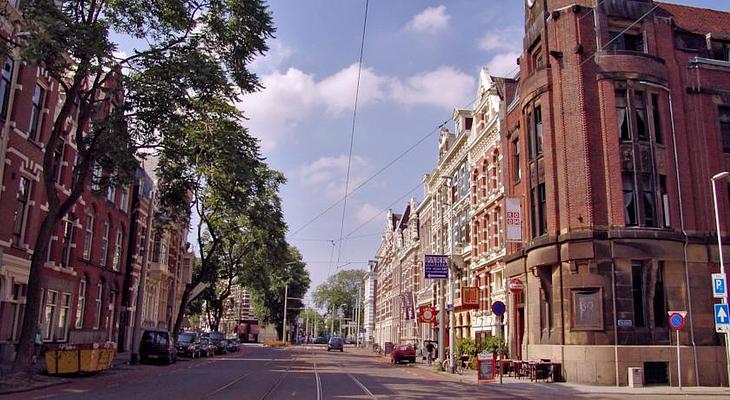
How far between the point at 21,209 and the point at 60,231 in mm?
4706

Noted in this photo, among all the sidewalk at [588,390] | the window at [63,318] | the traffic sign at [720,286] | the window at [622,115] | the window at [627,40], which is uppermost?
the window at [627,40]

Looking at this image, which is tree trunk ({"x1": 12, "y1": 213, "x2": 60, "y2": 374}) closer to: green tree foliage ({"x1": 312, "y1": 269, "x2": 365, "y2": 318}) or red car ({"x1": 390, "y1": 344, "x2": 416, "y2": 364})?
red car ({"x1": 390, "y1": 344, "x2": 416, "y2": 364})

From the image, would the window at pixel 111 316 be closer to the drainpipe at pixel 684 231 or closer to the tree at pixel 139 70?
the tree at pixel 139 70

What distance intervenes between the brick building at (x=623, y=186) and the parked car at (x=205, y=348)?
26.3 meters

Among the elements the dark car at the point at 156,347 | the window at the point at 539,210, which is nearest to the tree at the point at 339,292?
the dark car at the point at 156,347

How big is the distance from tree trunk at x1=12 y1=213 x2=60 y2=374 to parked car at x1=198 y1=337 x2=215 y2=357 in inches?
1027

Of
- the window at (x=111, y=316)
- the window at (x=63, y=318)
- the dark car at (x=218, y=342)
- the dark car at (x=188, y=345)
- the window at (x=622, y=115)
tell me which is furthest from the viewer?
the dark car at (x=218, y=342)

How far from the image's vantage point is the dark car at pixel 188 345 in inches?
1603

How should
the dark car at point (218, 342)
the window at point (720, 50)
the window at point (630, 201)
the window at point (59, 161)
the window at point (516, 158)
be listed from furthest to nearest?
the dark car at point (218, 342), the window at point (516, 158), the window at point (59, 161), the window at point (720, 50), the window at point (630, 201)

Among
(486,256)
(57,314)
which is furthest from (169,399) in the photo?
(486,256)

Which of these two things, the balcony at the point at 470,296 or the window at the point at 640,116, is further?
the balcony at the point at 470,296

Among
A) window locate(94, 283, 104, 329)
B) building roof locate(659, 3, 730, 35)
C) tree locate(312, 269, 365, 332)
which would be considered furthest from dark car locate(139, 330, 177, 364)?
tree locate(312, 269, 365, 332)

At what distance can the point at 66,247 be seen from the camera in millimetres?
32188

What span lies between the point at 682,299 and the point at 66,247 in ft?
97.9
